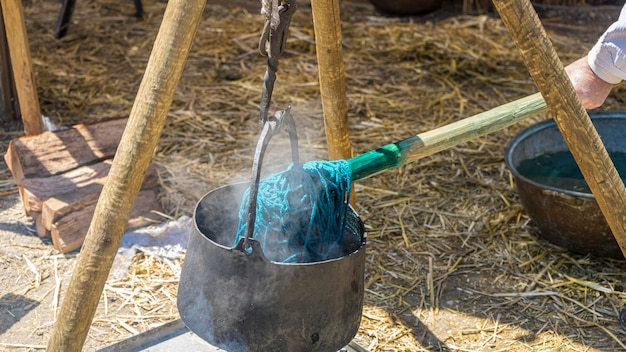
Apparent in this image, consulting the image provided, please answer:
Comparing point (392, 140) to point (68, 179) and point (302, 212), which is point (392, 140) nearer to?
point (68, 179)

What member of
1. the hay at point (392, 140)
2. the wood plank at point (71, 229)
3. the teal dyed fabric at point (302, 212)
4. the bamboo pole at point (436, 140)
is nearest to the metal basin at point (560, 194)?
the hay at point (392, 140)

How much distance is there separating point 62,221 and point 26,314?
1.57ft

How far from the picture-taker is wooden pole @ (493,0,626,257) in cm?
196

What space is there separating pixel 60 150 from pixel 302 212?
196cm

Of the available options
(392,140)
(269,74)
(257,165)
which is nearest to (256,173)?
(257,165)

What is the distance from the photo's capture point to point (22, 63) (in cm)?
397

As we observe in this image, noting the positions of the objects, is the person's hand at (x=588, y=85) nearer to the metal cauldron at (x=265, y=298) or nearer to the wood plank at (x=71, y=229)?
the metal cauldron at (x=265, y=298)

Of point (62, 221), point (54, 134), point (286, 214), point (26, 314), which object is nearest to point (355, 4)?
point (54, 134)

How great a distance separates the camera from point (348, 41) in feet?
19.9

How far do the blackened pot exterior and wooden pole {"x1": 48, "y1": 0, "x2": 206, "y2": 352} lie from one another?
0.23 meters

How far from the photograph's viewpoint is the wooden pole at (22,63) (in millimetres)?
3844

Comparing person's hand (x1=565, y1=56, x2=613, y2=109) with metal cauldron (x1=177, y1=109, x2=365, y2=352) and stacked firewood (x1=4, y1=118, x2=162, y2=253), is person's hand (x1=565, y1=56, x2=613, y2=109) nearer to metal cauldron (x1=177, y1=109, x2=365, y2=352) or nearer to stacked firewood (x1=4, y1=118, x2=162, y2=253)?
metal cauldron (x1=177, y1=109, x2=365, y2=352)

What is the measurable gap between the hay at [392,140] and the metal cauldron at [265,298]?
92 cm

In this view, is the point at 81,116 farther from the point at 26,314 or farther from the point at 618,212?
the point at 618,212
